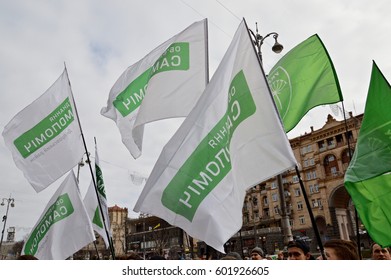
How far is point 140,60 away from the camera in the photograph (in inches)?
318

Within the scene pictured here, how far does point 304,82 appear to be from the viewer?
233 inches

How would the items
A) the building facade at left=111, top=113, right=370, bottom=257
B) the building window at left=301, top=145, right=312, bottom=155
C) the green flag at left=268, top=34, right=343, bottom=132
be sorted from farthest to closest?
1. the building window at left=301, top=145, right=312, bottom=155
2. the building facade at left=111, top=113, right=370, bottom=257
3. the green flag at left=268, top=34, right=343, bottom=132

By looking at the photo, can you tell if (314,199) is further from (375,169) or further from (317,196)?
(375,169)

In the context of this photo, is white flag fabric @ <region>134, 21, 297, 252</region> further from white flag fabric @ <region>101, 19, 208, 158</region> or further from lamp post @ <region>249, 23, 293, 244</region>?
lamp post @ <region>249, 23, 293, 244</region>

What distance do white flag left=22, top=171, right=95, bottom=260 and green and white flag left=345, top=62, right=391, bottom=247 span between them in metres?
5.09

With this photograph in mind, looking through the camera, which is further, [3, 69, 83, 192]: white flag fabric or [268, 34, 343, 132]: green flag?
[3, 69, 83, 192]: white flag fabric

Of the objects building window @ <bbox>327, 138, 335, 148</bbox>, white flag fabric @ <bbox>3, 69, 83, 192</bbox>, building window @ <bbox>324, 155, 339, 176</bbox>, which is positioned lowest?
white flag fabric @ <bbox>3, 69, 83, 192</bbox>

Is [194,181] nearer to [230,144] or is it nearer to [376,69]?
[230,144]

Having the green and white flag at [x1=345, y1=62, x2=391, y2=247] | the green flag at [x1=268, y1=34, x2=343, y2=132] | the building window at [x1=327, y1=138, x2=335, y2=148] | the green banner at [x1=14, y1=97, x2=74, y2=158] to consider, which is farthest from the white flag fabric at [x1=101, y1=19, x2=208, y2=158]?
the building window at [x1=327, y1=138, x2=335, y2=148]

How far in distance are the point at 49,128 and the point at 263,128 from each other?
5.33 m

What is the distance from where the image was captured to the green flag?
5449 mm

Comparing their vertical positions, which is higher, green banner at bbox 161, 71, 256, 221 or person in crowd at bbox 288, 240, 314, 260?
green banner at bbox 161, 71, 256, 221

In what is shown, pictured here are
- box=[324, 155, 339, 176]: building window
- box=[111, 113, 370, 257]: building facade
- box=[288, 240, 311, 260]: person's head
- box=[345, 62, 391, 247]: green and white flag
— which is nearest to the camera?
box=[345, 62, 391, 247]: green and white flag
